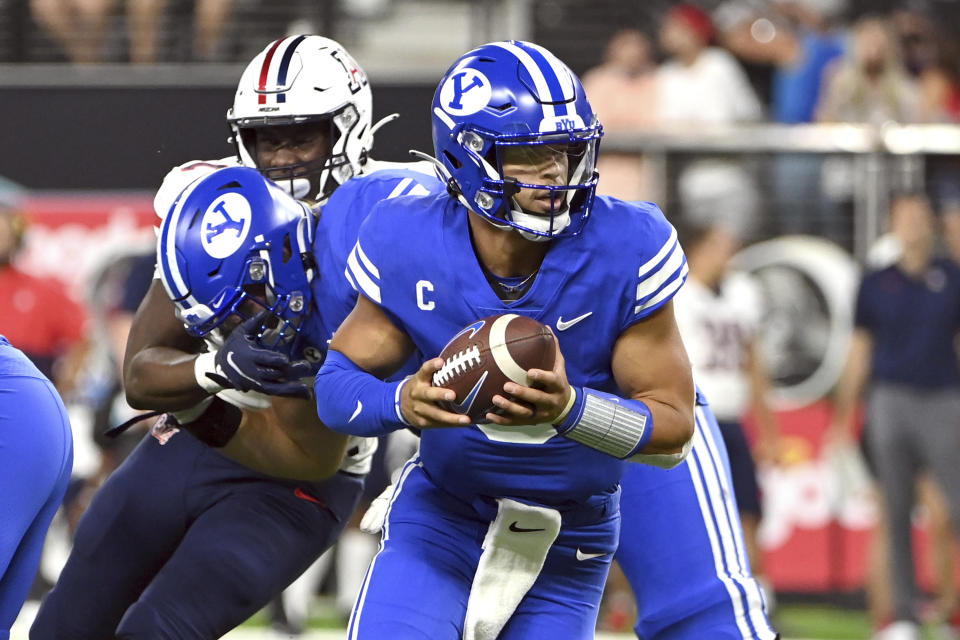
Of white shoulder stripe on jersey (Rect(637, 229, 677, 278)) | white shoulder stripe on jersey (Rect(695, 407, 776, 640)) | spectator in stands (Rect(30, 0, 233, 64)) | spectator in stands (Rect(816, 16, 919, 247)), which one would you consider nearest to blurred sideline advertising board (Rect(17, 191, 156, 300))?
spectator in stands (Rect(30, 0, 233, 64))

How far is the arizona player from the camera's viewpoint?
119 inches

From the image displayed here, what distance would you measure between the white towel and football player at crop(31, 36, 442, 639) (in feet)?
1.95

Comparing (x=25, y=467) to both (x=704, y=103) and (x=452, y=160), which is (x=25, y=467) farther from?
(x=704, y=103)

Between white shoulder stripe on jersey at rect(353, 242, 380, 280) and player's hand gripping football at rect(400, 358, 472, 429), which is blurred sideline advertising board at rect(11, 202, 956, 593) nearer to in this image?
white shoulder stripe on jersey at rect(353, 242, 380, 280)

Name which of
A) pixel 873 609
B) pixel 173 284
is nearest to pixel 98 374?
pixel 873 609

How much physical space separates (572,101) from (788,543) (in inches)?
219

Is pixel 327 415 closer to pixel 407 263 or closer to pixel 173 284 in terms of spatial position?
pixel 407 263

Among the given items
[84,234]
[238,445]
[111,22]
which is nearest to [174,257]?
[238,445]

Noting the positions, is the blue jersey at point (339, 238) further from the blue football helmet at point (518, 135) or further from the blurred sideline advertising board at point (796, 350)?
the blurred sideline advertising board at point (796, 350)

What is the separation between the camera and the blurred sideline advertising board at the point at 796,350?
814 cm

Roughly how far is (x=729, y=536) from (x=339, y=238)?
116 centimetres

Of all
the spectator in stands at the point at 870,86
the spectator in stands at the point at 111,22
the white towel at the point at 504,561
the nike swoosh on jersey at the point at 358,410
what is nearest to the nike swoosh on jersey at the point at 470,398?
the nike swoosh on jersey at the point at 358,410

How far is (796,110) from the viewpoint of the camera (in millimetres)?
8820

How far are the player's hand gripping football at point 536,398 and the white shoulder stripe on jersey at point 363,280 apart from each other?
0.42 m
